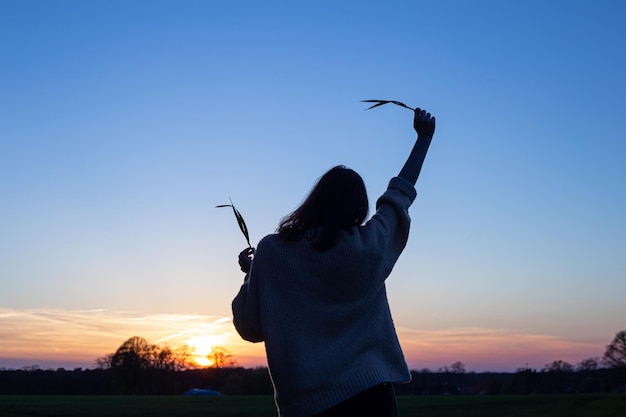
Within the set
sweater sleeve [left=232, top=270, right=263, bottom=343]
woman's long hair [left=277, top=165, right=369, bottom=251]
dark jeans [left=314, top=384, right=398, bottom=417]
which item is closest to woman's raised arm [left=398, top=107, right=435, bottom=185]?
woman's long hair [left=277, top=165, right=369, bottom=251]

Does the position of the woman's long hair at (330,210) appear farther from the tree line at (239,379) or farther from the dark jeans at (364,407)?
the tree line at (239,379)

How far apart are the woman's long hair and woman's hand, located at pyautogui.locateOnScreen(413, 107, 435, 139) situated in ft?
1.36

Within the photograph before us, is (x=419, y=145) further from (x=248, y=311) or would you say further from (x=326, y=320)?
(x=248, y=311)

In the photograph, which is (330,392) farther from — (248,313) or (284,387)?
(248,313)

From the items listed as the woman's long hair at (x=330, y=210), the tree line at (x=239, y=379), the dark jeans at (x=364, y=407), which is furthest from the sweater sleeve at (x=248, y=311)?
the tree line at (x=239, y=379)

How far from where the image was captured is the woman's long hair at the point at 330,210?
2.39 metres

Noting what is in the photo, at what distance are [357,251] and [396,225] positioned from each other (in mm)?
255

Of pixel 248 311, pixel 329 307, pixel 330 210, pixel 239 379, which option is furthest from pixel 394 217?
pixel 239 379

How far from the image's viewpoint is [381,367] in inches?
93.4

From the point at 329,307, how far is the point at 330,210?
0.33m

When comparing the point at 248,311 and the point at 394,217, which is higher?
the point at 394,217

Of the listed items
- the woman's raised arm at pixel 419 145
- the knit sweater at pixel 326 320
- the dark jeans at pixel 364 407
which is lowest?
the dark jeans at pixel 364 407

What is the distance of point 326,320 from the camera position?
7.77ft

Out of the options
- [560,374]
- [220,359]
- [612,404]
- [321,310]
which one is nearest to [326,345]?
[321,310]
